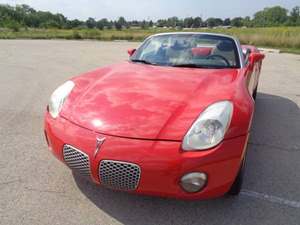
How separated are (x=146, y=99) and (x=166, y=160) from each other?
656mm

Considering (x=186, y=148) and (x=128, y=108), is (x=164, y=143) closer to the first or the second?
(x=186, y=148)

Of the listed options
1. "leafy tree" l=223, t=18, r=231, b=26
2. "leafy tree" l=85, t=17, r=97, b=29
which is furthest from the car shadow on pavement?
"leafy tree" l=223, t=18, r=231, b=26

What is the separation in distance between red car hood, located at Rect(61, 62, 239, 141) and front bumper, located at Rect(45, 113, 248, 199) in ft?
0.27

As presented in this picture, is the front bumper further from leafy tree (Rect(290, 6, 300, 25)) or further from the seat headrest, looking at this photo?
leafy tree (Rect(290, 6, 300, 25))

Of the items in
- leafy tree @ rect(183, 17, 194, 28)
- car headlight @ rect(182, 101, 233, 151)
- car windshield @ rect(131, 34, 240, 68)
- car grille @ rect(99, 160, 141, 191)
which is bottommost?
car grille @ rect(99, 160, 141, 191)

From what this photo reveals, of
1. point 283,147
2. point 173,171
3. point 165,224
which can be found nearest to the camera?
point 173,171

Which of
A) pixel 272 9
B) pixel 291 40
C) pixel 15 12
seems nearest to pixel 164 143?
pixel 291 40

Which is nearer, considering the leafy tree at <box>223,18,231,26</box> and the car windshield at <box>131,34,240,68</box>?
the car windshield at <box>131,34,240,68</box>

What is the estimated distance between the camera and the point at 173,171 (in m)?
1.93

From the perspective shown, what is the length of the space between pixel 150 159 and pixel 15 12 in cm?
8785

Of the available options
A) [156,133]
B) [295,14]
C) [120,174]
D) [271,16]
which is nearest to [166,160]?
[156,133]

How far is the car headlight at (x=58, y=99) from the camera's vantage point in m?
2.50

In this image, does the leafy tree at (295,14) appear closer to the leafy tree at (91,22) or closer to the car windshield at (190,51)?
the leafy tree at (91,22)

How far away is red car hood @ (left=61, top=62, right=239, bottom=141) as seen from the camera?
2.12 m
